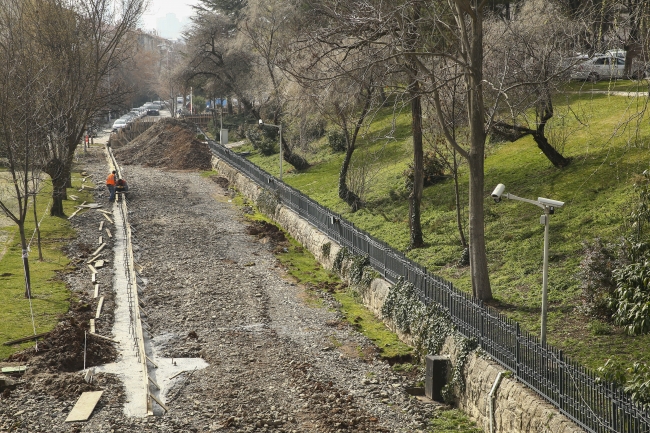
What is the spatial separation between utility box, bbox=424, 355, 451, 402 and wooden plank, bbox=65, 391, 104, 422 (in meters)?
6.79

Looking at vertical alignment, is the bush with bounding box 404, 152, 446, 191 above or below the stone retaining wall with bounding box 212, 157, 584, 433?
above

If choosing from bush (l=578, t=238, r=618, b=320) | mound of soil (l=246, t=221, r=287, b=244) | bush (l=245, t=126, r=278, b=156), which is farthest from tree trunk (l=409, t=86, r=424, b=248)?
bush (l=245, t=126, r=278, b=156)

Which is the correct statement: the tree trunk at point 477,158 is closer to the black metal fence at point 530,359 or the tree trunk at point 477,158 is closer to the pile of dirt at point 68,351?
the black metal fence at point 530,359

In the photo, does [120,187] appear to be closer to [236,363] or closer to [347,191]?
[347,191]

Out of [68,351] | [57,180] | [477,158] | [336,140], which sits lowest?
[68,351]

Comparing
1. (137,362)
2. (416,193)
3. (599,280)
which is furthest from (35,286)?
(599,280)

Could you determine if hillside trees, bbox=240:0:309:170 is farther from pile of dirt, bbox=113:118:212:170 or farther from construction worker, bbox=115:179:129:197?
construction worker, bbox=115:179:129:197

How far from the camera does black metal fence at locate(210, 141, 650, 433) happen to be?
34.8 feet

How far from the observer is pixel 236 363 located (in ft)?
57.2

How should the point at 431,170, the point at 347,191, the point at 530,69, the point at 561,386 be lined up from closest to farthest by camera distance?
the point at 561,386 < the point at 530,69 < the point at 431,170 < the point at 347,191

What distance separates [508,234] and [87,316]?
12.6 meters

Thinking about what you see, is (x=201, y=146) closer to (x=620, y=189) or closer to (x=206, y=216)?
→ (x=206, y=216)

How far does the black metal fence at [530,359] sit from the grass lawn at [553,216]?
181 cm

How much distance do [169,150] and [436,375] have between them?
46.2 m
